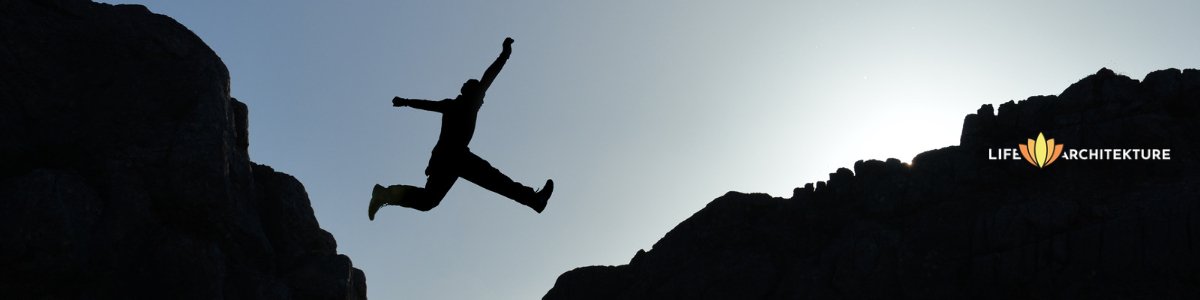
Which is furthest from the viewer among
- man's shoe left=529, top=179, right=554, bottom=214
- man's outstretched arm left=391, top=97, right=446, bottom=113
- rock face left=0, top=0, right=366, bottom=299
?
rock face left=0, top=0, right=366, bottom=299

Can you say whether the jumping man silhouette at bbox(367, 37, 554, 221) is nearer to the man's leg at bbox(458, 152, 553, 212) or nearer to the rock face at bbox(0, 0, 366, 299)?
the man's leg at bbox(458, 152, 553, 212)

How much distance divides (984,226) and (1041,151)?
9143 millimetres

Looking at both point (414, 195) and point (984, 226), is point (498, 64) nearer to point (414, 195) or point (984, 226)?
point (414, 195)

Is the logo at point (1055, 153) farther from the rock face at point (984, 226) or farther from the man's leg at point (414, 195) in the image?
the man's leg at point (414, 195)

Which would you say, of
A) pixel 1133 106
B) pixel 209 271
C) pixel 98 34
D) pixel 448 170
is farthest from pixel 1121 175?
pixel 98 34

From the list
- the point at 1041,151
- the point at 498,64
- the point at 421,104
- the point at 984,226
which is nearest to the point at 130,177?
the point at 421,104

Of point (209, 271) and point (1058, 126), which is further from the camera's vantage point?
point (1058, 126)

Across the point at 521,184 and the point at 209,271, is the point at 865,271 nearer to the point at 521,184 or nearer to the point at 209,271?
the point at 209,271

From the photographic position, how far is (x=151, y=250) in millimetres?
46031

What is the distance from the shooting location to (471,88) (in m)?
12.3

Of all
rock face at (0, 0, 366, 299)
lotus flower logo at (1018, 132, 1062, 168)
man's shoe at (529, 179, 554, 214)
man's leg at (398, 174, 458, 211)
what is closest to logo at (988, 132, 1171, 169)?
lotus flower logo at (1018, 132, 1062, 168)

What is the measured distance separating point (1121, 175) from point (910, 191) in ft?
42.2

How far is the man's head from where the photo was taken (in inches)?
483

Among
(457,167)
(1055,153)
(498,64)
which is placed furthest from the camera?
(1055,153)
